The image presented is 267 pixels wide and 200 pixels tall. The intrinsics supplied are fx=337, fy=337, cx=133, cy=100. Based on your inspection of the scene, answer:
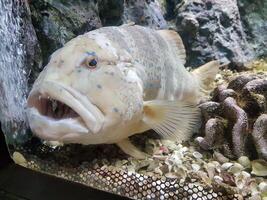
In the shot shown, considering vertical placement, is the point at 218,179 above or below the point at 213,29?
below

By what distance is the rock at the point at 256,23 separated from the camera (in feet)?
5.74

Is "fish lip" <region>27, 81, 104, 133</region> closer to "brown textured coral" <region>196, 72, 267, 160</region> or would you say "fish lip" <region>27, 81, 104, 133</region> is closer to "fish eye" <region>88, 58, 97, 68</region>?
"fish eye" <region>88, 58, 97, 68</region>

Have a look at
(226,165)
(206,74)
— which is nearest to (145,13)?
(206,74)

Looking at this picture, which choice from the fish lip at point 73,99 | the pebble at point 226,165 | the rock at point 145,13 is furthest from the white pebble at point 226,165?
the rock at point 145,13

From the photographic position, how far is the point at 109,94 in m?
1.74

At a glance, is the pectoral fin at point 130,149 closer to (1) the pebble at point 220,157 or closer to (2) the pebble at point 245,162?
(1) the pebble at point 220,157

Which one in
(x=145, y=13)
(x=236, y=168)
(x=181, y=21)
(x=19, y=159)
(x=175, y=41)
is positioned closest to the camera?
(x=236, y=168)

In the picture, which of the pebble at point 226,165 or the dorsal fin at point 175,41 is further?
the dorsal fin at point 175,41

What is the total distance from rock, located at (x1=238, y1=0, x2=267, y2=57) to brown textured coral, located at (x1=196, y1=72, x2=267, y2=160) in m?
0.15

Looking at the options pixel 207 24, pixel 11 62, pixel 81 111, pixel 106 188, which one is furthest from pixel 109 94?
pixel 207 24

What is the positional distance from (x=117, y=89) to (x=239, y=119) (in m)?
0.66

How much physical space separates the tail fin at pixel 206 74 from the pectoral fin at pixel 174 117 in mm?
264

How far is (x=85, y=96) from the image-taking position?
5.30 ft

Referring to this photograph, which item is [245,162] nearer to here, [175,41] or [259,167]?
[259,167]
